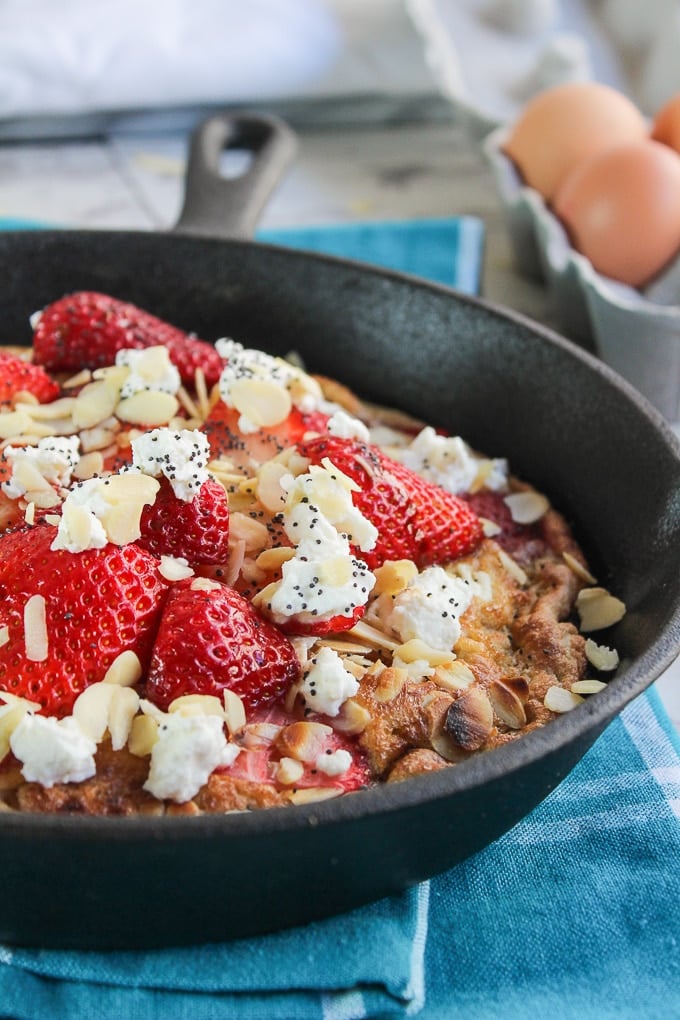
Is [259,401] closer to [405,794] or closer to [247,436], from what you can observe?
[247,436]

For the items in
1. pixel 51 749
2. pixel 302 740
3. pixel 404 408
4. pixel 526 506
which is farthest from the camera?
pixel 404 408

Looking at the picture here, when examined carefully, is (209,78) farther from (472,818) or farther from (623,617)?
(472,818)

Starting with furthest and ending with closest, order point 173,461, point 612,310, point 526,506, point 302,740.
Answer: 1. point 612,310
2. point 526,506
3. point 173,461
4. point 302,740

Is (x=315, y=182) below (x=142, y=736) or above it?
below

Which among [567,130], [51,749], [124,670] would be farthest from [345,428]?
[567,130]

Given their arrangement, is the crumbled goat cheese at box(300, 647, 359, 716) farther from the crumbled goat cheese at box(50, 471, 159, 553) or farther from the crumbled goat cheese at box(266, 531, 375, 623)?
the crumbled goat cheese at box(50, 471, 159, 553)
